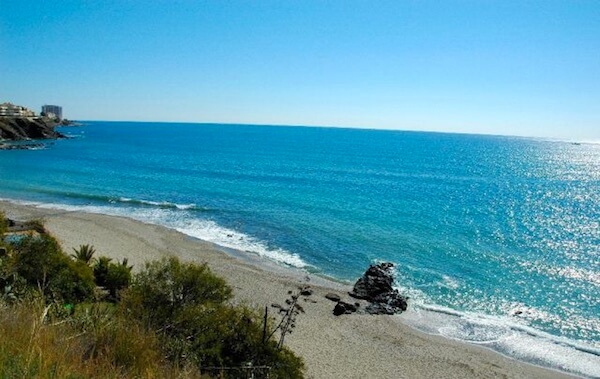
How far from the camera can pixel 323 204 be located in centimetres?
5634

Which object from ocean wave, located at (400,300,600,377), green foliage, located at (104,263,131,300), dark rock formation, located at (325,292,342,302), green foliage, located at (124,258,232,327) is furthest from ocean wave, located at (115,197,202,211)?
green foliage, located at (124,258,232,327)

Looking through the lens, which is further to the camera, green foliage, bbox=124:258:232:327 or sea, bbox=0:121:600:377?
Answer: sea, bbox=0:121:600:377

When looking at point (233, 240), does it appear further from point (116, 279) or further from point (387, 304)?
point (116, 279)

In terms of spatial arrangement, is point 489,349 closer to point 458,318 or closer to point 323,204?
point 458,318

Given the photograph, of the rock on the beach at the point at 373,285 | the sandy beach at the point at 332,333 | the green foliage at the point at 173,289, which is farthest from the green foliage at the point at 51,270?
the rock on the beach at the point at 373,285

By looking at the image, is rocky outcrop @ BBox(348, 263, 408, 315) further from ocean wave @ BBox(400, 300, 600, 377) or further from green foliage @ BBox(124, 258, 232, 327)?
green foliage @ BBox(124, 258, 232, 327)

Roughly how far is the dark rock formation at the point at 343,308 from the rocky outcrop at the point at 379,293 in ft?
2.98

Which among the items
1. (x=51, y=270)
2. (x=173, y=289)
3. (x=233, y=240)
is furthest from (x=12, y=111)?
(x=173, y=289)

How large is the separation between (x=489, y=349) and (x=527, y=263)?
16668mm

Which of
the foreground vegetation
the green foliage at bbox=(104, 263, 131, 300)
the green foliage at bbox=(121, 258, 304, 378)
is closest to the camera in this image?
the foreground vegetation

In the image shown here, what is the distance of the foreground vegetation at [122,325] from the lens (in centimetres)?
596

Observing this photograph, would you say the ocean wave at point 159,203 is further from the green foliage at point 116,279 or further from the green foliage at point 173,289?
the green foliage at point 173,289

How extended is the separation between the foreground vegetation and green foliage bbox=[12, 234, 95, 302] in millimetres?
44

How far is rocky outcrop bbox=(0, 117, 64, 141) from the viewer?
122 meters
